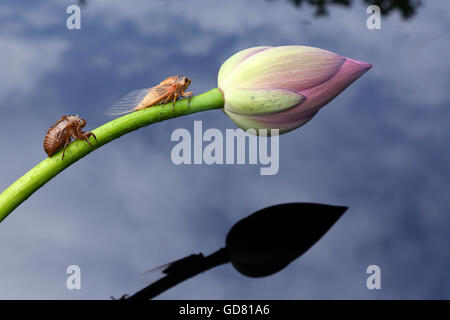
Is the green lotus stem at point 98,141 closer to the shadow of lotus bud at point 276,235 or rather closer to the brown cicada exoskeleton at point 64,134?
the brown cicada exoskeleton at point 64,134

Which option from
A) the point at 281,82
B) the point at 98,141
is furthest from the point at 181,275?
the point at 281,82

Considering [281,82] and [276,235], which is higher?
[281,82]

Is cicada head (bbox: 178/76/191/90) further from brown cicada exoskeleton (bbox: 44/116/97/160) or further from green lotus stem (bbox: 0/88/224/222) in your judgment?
brown cicada exoskeleton (bbox: 44/116/97/160)

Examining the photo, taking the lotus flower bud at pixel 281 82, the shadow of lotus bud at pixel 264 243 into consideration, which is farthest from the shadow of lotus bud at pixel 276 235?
the lotus flower bud at pixel 281 82

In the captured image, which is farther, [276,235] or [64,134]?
[276,235]

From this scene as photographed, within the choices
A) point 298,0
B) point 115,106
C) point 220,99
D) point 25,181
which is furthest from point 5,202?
point 298,0

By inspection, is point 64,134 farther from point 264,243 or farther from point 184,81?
point 264,243
